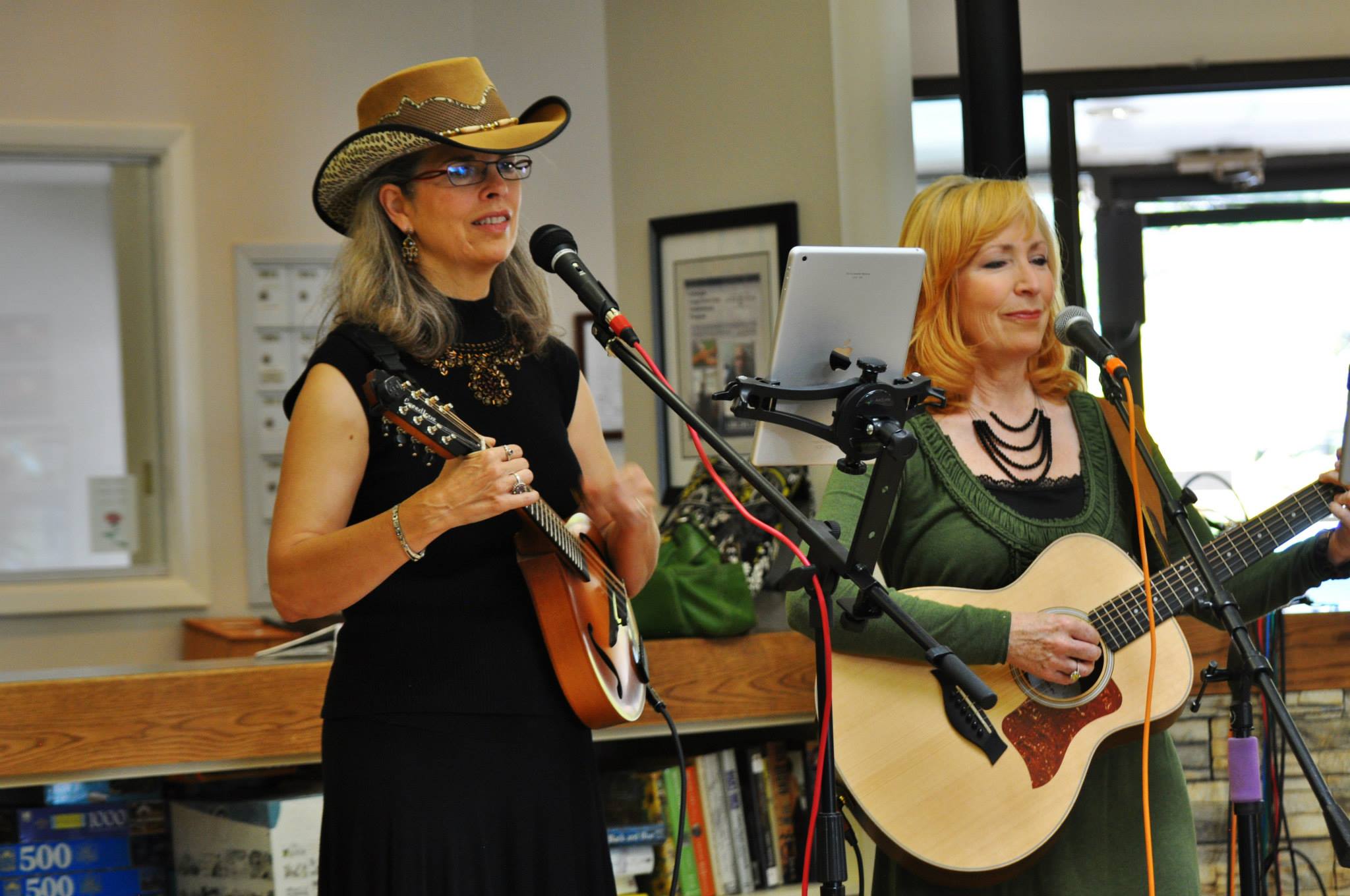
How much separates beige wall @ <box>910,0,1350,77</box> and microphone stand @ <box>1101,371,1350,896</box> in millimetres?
3082

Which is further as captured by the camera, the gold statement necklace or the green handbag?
the green handbag

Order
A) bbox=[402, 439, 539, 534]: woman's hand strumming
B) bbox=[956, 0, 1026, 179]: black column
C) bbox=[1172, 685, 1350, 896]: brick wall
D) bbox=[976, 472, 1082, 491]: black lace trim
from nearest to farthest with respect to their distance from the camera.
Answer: bbox=[402, 439, 539, 534]: woman's hand strumming, bbox=[976, 472, 1082, 491]: black lace trim, bbox=[1172, 685, 1350, 896]: brick wall, bbox=[956, 0, 1026, 179]: black column

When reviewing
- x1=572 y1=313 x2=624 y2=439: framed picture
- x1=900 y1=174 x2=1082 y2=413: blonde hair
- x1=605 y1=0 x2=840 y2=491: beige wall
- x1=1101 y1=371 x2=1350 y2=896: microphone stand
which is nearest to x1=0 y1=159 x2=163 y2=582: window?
x1=572 y1=313 x2=624 y2=439: framed picture

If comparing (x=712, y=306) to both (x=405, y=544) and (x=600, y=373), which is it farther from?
(x=405, y=544)

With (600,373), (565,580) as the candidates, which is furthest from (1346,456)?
(600,373)

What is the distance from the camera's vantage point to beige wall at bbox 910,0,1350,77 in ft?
14.9

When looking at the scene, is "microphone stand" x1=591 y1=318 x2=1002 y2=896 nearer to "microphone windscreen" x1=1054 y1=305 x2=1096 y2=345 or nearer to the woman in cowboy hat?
the woman in cowboy hat

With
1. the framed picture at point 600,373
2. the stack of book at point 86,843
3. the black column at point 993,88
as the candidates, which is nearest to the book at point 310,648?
the stack of book at point 86,843

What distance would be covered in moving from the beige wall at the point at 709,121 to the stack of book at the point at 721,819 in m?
1.11

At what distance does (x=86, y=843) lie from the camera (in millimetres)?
2393

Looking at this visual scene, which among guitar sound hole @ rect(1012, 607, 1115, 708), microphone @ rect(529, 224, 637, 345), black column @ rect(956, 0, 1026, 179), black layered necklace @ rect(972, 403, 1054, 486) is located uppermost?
black column @ rect(956, 0, 1026, 179)

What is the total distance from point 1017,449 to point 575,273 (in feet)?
2.66

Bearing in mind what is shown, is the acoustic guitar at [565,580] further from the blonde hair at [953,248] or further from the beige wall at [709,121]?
the beige wall at [709,121]

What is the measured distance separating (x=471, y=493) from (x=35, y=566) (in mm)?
3958
